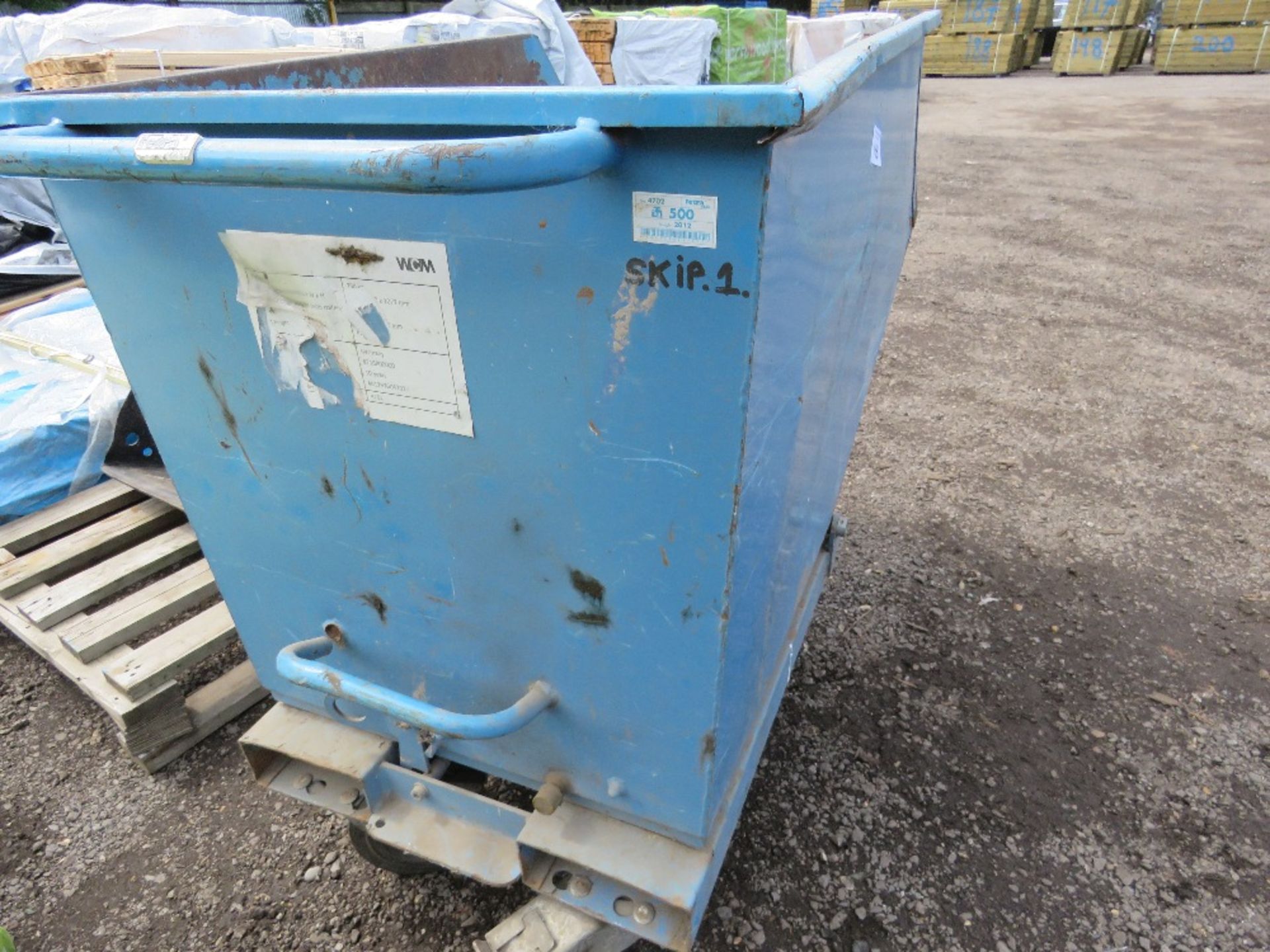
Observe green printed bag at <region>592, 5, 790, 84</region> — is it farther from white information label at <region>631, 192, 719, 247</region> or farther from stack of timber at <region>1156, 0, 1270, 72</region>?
stack of timber at <region>1156, 0, 1270, 72</region>

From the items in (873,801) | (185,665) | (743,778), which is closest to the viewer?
(743,778)

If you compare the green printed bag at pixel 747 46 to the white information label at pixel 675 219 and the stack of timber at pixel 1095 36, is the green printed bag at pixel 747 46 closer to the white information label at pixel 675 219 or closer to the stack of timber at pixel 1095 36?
the white information label at pixel 675 219

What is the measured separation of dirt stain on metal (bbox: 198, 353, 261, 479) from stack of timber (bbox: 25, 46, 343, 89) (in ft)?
7.31

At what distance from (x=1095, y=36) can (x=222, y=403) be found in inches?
713

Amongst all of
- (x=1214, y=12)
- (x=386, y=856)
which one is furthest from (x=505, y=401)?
(x=1214, y=12)

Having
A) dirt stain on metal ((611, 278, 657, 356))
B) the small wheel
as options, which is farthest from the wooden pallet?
dirt stain on metal ((611, 278, 657, 356))

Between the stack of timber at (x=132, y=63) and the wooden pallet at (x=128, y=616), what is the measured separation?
1.57 meters

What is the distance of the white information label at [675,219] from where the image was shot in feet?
2.40

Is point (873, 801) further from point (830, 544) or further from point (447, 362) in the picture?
point (447, 362)

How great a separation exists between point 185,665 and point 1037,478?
2998 millimetres

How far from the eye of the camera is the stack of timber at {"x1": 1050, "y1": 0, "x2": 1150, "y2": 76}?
14.4 m

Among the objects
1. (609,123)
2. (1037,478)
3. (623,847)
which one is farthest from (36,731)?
(1037,478)

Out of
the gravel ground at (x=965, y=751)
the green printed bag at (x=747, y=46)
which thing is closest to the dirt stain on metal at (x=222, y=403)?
the gravel ground at (x=965, y=751)

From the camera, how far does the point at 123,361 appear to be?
3.86 ft
